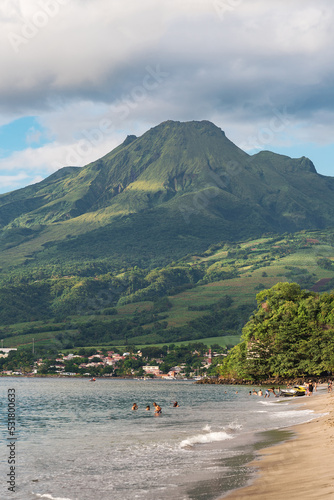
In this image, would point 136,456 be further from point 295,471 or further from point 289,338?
point 289,338

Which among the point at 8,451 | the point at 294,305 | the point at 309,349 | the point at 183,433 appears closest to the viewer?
the point at 8,451

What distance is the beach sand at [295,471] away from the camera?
18.9m

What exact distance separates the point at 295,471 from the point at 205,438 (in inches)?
745

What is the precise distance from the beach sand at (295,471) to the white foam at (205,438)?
758 cm

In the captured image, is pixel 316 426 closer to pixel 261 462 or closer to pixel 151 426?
pixel 261 462

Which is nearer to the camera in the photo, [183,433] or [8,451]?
[8,451]

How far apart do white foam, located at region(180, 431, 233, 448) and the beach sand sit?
24.9 ft

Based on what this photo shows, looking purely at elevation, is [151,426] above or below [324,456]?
below

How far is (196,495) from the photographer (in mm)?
21953

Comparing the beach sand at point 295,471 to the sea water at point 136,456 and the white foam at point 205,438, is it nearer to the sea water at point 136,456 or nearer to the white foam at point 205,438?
the sea water at point 136,456

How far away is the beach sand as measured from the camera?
18.9m

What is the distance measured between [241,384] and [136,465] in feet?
443

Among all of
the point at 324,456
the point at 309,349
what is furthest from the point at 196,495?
the point at 309,349

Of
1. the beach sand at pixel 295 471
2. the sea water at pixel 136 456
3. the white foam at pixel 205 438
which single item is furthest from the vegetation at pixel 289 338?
the beach sand at pixel 295 471
